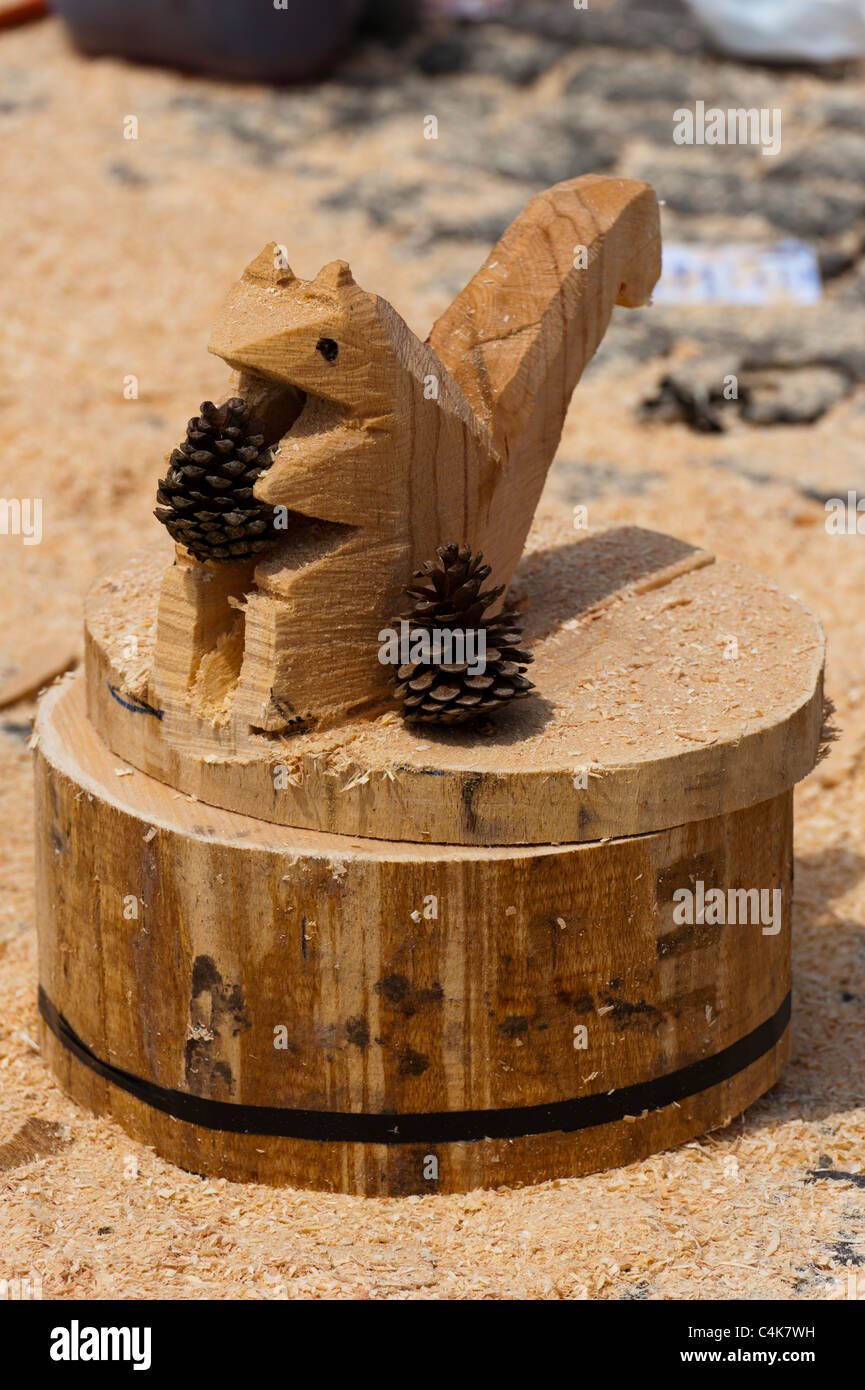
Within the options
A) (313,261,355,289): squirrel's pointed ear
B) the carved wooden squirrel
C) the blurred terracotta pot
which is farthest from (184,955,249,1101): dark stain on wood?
the blurred terracotta pot

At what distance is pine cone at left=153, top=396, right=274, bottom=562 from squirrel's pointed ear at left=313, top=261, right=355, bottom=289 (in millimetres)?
234

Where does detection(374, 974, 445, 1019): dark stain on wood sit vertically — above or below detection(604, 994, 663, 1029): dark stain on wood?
above

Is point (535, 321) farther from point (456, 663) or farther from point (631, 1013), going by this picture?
point (631, 1013)

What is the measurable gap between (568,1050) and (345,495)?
0.99m

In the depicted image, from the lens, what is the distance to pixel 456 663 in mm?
2660

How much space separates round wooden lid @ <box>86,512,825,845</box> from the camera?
8.54ft

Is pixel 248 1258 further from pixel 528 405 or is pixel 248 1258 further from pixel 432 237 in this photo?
pixel 432 237

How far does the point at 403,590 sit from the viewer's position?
277 cm

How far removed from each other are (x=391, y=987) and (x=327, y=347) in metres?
1.02

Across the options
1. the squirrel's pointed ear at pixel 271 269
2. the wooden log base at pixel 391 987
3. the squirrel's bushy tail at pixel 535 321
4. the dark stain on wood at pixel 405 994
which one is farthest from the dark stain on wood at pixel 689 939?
the squirrel's pointed ear at pixel 271 269

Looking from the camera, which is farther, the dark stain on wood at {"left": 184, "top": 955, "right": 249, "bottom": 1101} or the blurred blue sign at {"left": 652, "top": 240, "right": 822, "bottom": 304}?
the blurred blue sign at {"left": 652, "top": 240, "right": 822, "bottom": 304}

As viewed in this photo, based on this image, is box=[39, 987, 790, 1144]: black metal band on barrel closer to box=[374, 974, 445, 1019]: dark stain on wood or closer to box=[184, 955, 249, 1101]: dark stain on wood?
box=[184, 955, 249, 1101]: dark stain on wood

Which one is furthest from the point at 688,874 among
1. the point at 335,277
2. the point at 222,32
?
the point at 222,32

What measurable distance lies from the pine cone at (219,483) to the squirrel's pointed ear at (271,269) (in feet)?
0.65
